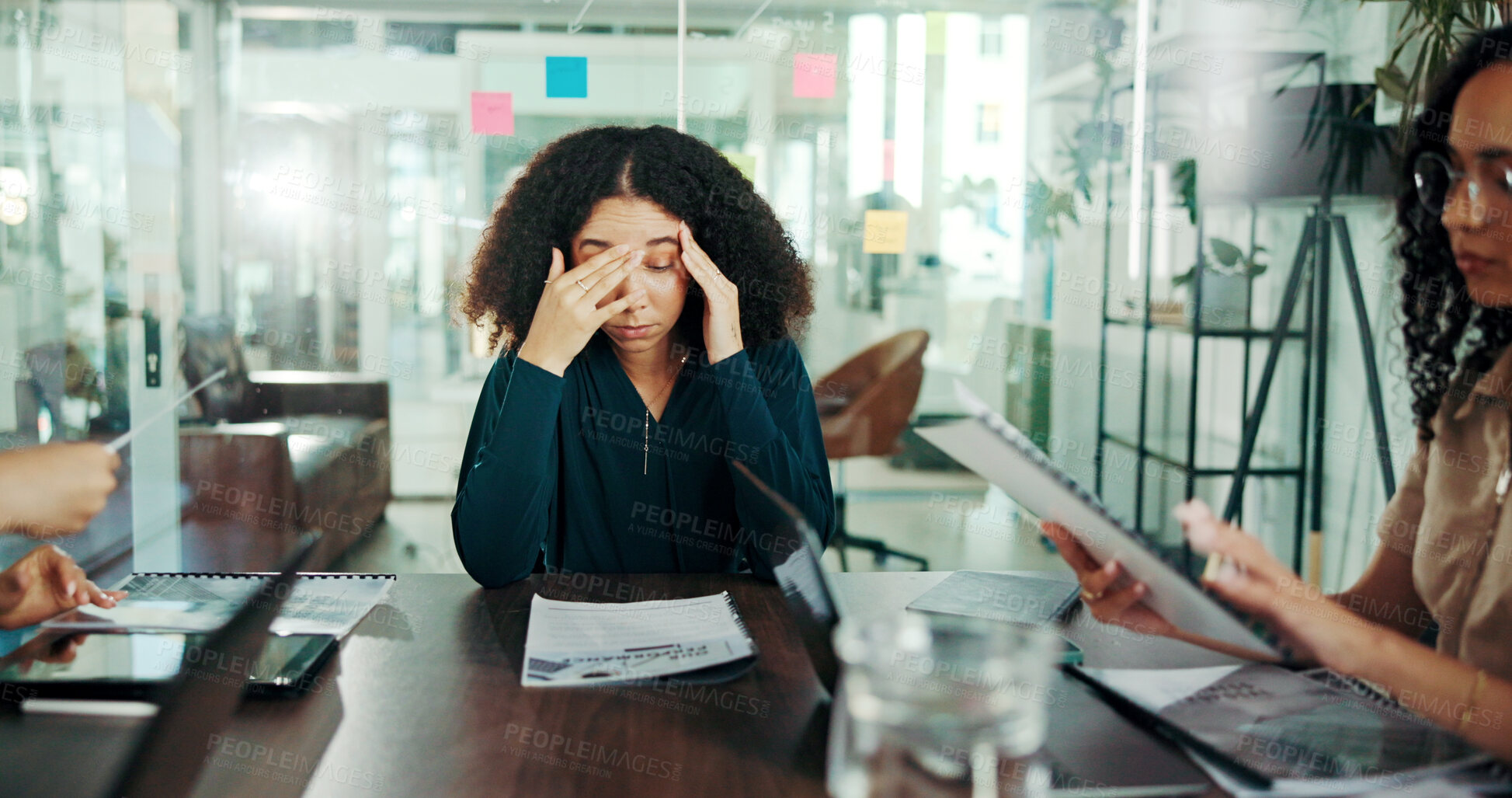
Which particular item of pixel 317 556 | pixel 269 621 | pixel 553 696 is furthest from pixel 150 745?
pixel 317 556

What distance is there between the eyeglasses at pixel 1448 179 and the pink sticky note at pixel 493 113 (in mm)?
2555

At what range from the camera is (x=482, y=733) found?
860 millimetres

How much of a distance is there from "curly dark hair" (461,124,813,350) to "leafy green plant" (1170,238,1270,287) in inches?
65.2

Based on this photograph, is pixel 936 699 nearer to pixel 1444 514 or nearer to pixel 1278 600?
pixel 1278 600

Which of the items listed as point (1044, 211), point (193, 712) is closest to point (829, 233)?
point (1044, 211)

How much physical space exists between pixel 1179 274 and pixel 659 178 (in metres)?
2.14

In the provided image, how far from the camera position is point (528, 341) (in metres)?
1.45

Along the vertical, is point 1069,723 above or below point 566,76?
below

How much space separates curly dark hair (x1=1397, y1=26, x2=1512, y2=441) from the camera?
4.01ft

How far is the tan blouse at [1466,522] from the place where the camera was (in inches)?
41.7

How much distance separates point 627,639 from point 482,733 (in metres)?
0.22

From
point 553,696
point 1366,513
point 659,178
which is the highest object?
point 659,178

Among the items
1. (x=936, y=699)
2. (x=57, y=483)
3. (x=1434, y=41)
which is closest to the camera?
(x=936, y=699)

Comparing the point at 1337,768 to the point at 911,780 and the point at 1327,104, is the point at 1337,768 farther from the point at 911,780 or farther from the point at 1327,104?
the point at 1327,104
